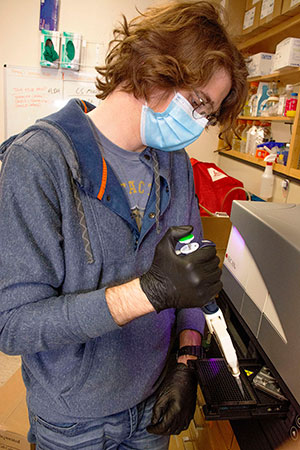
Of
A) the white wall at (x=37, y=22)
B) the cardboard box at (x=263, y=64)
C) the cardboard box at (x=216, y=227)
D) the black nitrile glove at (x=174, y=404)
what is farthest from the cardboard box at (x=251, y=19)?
the black nitrile glove at (x=174, y=404)

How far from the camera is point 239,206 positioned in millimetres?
991

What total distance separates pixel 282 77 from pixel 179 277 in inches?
66.3

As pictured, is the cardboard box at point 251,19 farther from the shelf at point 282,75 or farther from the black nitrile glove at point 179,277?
the black nitrile glove at point 179,277

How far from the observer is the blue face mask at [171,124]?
0.84 metres

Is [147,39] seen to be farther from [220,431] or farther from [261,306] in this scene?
[220,431]

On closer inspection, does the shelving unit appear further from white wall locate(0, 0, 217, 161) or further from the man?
white wall locate(0, 0, 217, 161)

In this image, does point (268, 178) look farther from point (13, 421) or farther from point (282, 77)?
point (13, 421)

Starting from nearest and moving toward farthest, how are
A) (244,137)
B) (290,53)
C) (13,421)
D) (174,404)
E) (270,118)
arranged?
(174,404) < (13,421) < (290,53) < (270,118) < (244,137)

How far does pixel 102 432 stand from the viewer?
2.68 feet

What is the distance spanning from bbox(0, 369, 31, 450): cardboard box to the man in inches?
18.2

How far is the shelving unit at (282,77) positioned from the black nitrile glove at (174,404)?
1.04 metres

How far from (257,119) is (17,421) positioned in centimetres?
202

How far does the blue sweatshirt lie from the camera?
63cm

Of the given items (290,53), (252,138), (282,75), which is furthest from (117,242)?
(252,138)
